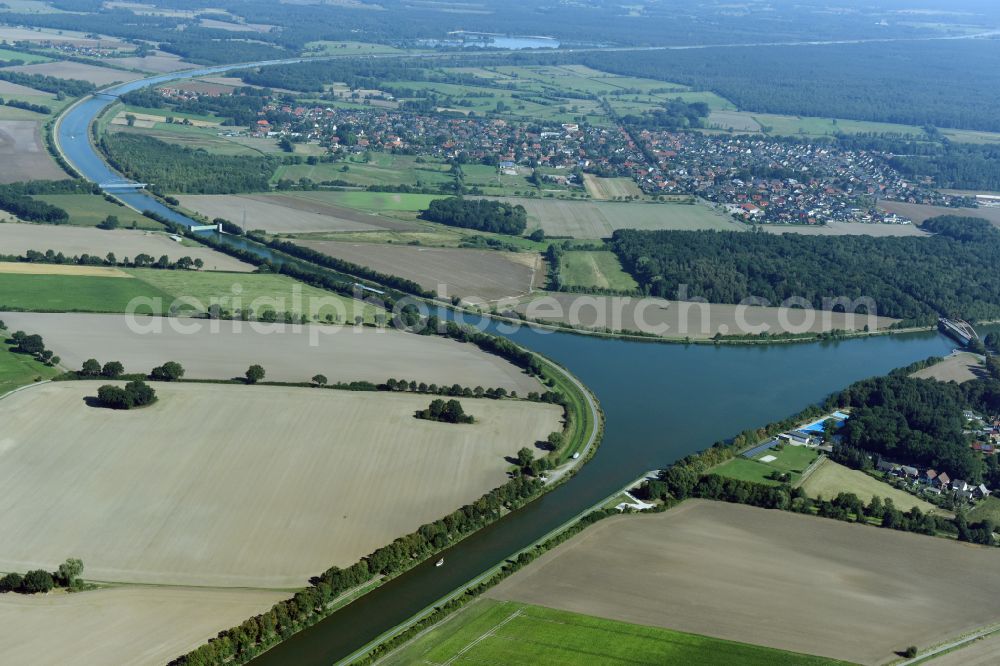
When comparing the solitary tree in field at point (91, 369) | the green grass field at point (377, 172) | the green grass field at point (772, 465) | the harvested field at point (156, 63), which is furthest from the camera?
the harvested field at point (156, 63)

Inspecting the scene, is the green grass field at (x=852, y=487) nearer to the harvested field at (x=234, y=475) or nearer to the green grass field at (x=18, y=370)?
the harvested field at (x=234, y=475)

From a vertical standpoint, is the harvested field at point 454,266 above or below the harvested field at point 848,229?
below

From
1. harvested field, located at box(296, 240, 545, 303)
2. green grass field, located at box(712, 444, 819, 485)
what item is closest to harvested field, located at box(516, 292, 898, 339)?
harvested field, located at box(296, 240, 545, 303)

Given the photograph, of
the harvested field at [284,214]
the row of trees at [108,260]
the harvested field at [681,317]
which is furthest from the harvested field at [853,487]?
the harvested field at [284,214]

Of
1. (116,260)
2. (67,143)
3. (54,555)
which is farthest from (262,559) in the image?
(67,143)

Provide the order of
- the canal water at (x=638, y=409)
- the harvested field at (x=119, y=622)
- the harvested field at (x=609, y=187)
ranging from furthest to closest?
the harvested field at (x=609, y=187) < the canal water at (x=638, y=409) < the harvested field at (x=119, y=622)

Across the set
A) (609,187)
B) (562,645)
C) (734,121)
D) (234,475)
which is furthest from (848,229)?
(562,645)

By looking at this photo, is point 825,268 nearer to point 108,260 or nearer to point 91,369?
point 108,260
